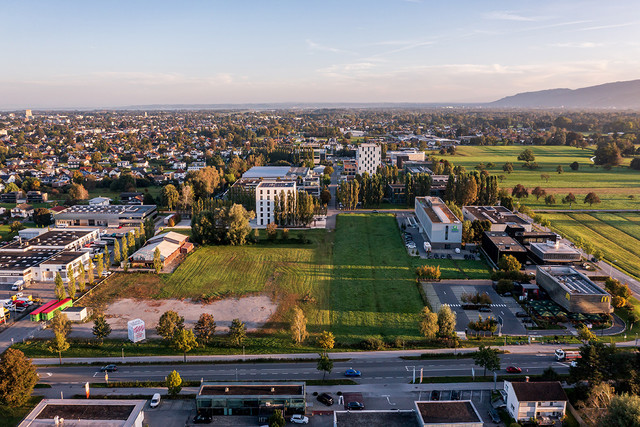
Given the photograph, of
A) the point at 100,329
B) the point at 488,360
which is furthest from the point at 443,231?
the point at 100,329

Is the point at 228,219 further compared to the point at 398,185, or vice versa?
the point at 398,185

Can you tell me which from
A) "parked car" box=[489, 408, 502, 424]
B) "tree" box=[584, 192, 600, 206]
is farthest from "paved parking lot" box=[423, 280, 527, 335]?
"tree" box=[584, 192, 600, 206]

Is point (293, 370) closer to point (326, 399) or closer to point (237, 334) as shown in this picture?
point (326, 399)

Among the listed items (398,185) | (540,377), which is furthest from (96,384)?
(398,185)

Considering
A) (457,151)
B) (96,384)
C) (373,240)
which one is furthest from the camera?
(457,151)

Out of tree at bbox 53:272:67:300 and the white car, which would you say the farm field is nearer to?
the white car

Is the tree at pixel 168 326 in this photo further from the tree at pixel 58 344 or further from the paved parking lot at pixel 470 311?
the paved parking lot at pixel 470 311

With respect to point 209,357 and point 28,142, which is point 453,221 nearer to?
point 209,357
